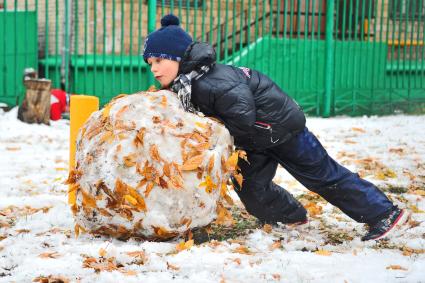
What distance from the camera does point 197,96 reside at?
10.8 feet

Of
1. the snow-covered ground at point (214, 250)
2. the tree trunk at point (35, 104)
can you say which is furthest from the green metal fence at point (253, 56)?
the snow-covered ground at point (214, 250)

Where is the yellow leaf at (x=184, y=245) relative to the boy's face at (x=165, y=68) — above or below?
below

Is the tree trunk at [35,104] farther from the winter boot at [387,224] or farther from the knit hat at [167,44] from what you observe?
the winter boot at [387,224]

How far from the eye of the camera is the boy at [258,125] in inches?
129

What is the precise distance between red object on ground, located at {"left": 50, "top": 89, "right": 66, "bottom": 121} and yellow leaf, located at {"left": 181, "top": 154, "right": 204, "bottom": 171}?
646cm

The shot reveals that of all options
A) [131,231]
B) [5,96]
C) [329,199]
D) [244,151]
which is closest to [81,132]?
[131,231]

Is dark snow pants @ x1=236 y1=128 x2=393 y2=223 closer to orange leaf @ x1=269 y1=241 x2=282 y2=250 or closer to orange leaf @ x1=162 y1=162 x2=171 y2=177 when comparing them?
orange leaf @ x1=269 y1=241 x2=282 y2=250

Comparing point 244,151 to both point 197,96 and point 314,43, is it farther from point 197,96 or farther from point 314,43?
point 314,43

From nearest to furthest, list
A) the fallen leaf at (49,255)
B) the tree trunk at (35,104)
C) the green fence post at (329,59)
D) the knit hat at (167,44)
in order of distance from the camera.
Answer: the fallen leaf at (49,255), the knit hat at (167,44), the tree trunk at (35,104), the green fence post at (329,59)

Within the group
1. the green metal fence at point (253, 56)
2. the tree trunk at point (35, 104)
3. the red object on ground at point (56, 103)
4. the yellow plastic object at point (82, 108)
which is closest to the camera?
the yellow plastic object at point (82, 108)

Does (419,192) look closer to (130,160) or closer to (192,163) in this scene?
(192,163)

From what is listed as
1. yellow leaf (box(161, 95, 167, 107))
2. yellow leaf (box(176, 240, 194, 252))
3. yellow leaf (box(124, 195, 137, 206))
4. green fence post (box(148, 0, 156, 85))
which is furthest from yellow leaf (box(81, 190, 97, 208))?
green fence post (box(148, 0, 156, 85))

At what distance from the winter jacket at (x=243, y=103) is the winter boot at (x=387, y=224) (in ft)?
2.31

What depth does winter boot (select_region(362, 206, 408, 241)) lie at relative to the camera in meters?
3.57
